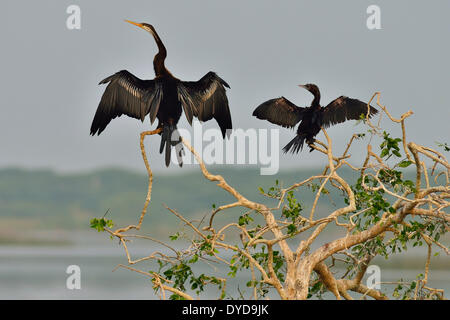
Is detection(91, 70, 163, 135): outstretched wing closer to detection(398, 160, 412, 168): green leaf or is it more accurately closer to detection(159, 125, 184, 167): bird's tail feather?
detection(159, 125, 184, 167): bird's tail feather

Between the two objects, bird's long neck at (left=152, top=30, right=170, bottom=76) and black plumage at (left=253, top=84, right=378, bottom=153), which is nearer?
bird's long neck at (left=152, top=30, right=170, bottom=76)

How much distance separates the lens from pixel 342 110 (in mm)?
9156

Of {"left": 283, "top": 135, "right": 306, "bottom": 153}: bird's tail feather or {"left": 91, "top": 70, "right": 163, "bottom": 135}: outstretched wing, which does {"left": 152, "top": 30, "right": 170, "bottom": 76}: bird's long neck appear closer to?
{"left": 91, "top": 70, "right": 163, "bottom": 135}: outstretched wing

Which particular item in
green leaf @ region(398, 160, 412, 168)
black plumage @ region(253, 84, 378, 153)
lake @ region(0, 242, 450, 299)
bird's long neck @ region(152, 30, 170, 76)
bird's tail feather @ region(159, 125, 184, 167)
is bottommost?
lake @ region(0, 242, 450, 299)

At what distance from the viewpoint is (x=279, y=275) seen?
6.38 metres

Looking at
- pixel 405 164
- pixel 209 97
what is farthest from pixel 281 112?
pixel 405 164

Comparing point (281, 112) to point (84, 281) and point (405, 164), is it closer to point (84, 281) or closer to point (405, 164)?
point (405, 164)

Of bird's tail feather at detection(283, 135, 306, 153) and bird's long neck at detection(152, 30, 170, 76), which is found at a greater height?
bird's long neck at detection(152, 30, 170, 76)

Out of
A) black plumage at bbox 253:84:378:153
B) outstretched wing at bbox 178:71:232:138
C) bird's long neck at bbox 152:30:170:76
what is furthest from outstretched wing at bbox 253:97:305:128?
bird's long neck at bbox 152:30:170:76

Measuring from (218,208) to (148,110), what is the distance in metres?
1.56

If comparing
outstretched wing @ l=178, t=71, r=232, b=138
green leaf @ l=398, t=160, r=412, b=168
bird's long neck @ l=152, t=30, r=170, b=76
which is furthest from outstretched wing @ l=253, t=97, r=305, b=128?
green leaf @ l=398, t=160, r=412, b=168

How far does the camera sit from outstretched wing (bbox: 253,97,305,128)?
9000mm

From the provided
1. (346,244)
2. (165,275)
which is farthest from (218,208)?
(346,244)

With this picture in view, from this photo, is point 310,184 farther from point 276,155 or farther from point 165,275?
point 165,275
